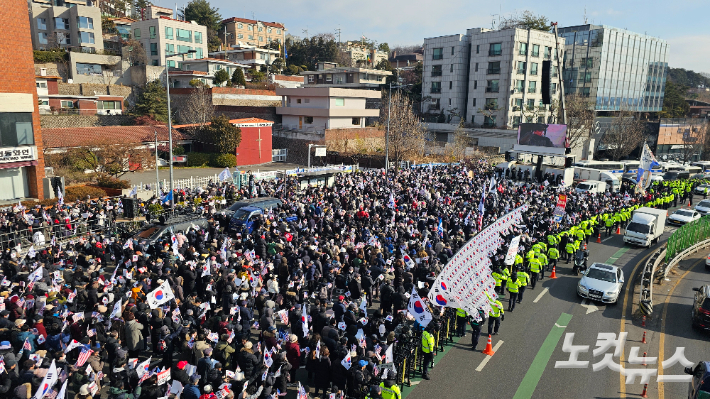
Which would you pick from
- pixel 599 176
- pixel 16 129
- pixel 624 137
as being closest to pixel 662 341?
pixel 599 176

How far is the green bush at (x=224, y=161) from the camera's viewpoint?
42.0m

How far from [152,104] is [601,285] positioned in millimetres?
51247

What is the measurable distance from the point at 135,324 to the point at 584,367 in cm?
1089

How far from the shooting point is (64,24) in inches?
2480

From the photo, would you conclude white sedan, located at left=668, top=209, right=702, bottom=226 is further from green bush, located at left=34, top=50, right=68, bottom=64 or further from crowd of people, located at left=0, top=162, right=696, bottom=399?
green bush, located at left=34, top=50, right=68, bottom=64

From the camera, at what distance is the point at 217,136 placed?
4219 cm

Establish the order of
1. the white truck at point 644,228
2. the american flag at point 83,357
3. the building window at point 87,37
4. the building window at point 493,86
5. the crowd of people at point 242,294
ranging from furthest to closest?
the building window at point 493,86 < the building window at point 87,37 < the white truck at point 644,228 < the crowd of people at point 242,294 < the american flag at point 83,357

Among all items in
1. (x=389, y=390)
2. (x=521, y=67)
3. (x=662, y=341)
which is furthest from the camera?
(x=521, y=67)

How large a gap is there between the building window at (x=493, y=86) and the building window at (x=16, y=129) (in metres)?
54.6

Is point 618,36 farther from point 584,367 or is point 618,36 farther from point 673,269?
point 584,367

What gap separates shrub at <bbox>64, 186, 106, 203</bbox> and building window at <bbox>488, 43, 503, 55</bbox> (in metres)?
53.2

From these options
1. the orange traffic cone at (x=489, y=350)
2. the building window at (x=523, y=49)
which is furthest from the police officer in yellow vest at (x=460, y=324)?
the building window at (x=523, y=49)

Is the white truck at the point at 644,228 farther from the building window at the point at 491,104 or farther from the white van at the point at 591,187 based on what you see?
the building window at the point at 491,104

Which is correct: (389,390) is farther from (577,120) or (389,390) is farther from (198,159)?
(577,120)
